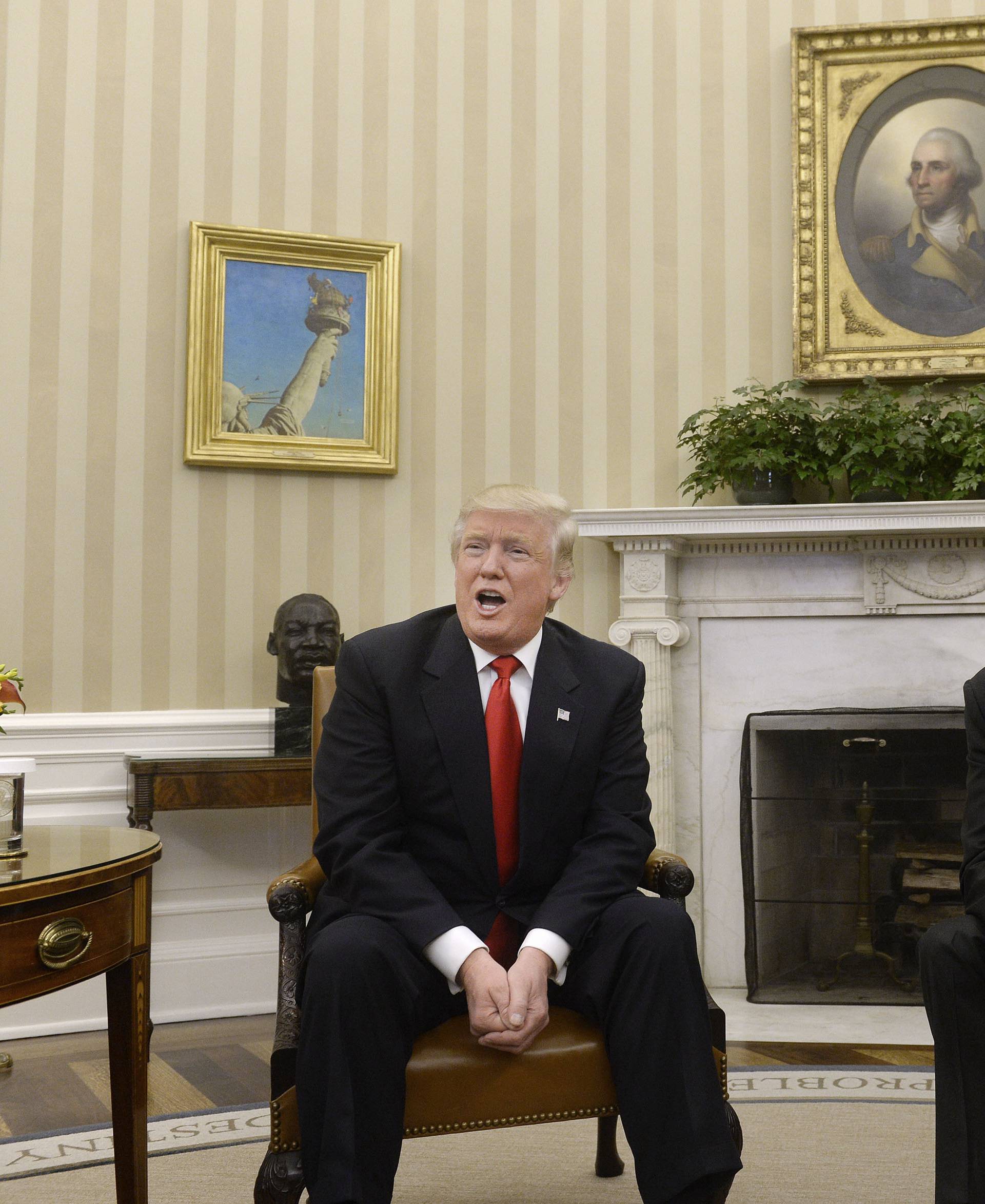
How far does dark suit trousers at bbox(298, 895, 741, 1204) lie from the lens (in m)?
1.85

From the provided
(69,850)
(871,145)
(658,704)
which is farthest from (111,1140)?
(871,145)

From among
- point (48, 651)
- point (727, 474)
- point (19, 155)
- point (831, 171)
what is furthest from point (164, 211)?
point (831, 171)

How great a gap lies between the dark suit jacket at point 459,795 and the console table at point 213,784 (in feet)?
4.74

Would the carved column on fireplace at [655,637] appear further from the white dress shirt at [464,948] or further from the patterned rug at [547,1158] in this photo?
the white dress shirt at [464,948]

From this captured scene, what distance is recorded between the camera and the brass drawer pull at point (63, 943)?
1.81m

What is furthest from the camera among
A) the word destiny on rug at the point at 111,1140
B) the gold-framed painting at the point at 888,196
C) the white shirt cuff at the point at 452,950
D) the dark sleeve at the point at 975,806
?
the gold-framed painting at the point at 888,196

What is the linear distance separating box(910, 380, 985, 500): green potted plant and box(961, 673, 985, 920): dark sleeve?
1930mm

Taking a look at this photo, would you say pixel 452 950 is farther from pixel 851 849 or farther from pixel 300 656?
pixel 851 849

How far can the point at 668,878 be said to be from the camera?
234 cm

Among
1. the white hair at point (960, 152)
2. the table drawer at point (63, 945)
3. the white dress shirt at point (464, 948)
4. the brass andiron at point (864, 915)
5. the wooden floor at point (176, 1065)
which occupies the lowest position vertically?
the wooden floor at point (176, 1065)

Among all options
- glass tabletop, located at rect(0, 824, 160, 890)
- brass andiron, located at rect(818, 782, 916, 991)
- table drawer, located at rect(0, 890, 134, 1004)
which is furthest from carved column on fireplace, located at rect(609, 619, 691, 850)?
table drawer, located at rect(0, 890, 134, 1004)

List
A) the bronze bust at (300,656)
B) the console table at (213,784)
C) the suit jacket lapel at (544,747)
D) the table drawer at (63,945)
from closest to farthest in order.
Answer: the table drawer at (63,945)
the suit jacket lapel at (544,747)
the console table at (213,784)
the bronze bust at (300,656)

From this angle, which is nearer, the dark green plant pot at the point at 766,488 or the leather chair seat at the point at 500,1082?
the leather chair seat at the point at 500,1082

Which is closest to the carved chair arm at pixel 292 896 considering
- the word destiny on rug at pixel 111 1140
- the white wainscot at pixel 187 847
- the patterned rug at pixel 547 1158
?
the patterned rug at pixel 547 1158
